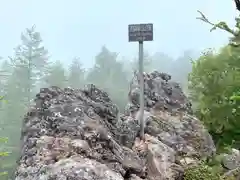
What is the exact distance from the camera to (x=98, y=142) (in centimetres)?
749

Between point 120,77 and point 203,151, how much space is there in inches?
1888

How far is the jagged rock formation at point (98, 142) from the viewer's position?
6.68 meters

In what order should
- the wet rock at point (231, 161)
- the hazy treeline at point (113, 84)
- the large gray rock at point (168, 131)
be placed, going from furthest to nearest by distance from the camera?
the wet rock at point (231, 161), the large gray rock at point (168, 131), the hazy treeline at point (113, 84)

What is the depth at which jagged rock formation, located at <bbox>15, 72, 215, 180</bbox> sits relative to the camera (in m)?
6.68

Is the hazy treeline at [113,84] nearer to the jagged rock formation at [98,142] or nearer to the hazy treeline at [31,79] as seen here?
the hazy treeline at [31,79]

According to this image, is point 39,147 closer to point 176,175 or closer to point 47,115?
point 47,115

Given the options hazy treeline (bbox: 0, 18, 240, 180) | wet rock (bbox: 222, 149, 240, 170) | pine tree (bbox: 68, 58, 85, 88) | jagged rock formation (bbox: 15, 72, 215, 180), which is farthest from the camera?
pine tree (bbox: 68, 58, 85, 88)

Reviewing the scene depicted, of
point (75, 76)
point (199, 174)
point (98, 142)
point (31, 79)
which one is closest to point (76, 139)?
point (98, 142)

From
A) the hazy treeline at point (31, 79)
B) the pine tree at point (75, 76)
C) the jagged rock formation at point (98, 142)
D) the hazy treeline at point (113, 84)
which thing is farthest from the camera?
the pine tree at point (75, 76)

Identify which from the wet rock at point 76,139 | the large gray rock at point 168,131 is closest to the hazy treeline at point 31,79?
the large gray rock at point 168,131

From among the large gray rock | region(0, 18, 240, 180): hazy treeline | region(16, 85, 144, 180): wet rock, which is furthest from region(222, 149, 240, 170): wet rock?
region(16, 85, 144, 180): wet rock

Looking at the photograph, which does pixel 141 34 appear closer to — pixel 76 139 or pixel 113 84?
pixel 76 139

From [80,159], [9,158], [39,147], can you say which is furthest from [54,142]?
[9,158]

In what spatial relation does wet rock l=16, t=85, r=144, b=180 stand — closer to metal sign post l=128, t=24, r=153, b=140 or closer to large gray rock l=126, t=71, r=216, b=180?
large gray rock l=126, t=71, r=216, b=180
